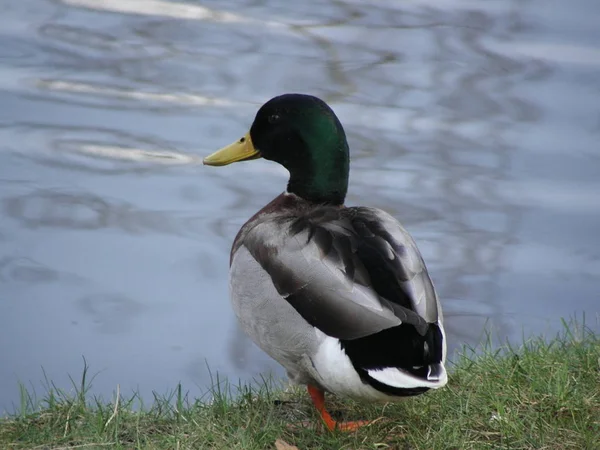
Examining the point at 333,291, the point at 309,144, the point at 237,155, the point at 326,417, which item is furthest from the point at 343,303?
the point at 237,155

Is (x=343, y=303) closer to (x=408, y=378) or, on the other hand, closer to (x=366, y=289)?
(x=366, y=289)

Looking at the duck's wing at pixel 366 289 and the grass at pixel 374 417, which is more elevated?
the duck's wing at pixel 366 289

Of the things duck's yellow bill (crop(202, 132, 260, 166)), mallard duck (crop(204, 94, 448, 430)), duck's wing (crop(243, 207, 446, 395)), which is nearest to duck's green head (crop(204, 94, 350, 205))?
mallard duck (crop(204, 94, 448, 430))

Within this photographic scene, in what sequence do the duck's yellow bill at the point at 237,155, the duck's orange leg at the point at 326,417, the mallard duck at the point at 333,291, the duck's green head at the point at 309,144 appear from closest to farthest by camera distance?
1. the mallard duck at the point at 333,291
2. the duck's orange leg at the point at 326,417
3. the duck's green head at the point at 309,144
4. the duck's yellow bill at the point at 237,155

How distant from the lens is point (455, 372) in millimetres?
3785

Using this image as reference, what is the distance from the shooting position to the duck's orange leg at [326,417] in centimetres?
340

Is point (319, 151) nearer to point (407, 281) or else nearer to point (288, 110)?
point (288, 110)

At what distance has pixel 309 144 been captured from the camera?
3922 mm

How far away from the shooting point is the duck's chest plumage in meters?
3.10

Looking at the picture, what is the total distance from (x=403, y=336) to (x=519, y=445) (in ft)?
1.76

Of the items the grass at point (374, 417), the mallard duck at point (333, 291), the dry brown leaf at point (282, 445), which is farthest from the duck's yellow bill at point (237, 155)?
the dry brown leaf at point (282, 445)

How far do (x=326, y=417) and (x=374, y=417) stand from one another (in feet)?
0.61

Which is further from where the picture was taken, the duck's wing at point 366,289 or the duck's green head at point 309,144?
the duck's green head at point 309,144

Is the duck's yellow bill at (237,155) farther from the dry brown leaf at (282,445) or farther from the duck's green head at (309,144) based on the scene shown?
the dry brown leaf at (282,445)
